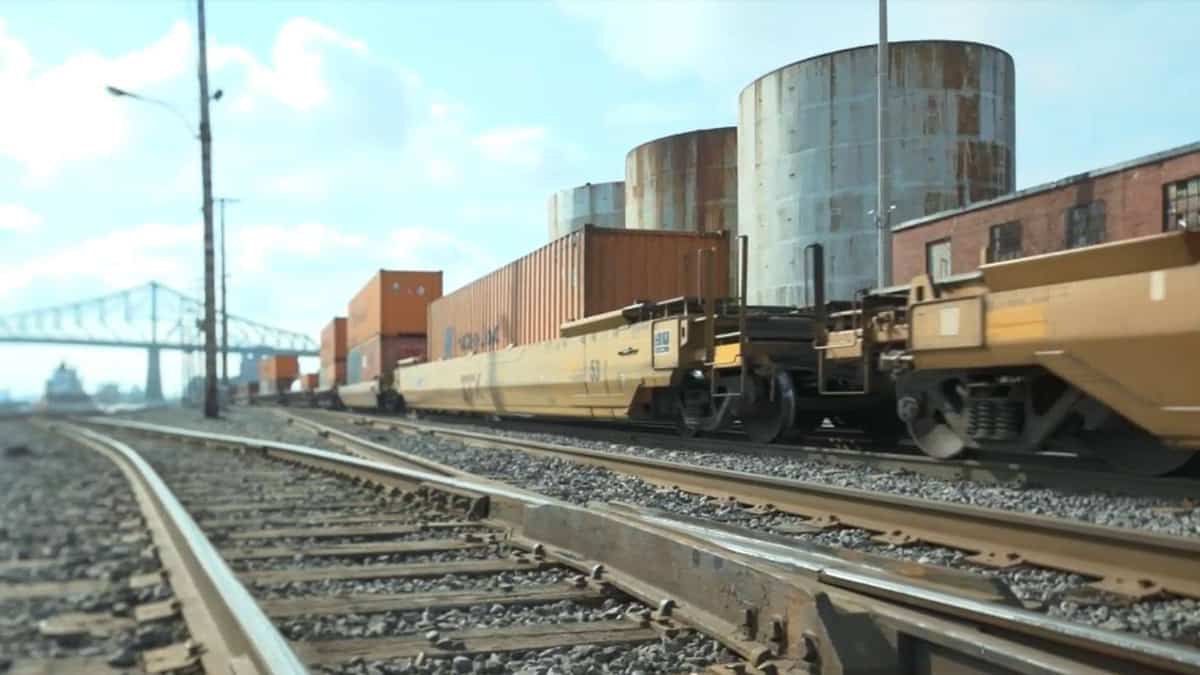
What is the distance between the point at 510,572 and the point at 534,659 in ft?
4.48

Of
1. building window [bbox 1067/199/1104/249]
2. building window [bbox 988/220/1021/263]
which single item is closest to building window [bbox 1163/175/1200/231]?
building window [bbox 1067/199/1104/249]

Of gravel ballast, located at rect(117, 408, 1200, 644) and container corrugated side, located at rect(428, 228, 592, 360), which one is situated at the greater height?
container corrugated side, located at rect(428, 228, 592, 360)

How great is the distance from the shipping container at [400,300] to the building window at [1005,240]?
16.7m

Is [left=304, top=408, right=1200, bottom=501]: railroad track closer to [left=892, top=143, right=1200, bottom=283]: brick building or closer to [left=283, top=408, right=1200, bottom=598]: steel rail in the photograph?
[left=283, top=408, right=1200, bottom=598]: steel rail

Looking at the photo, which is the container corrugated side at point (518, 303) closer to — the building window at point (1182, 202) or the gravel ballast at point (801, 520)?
the gravel ballast at point (801, 520)

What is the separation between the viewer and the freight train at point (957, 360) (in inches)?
255

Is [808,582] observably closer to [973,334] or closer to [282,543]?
[282,543]

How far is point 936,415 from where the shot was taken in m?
9.10

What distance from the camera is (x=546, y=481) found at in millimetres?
8359

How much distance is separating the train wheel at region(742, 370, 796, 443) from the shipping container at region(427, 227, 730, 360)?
2.73 m

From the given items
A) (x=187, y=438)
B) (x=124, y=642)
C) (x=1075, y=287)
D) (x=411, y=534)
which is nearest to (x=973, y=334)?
(x=1075, y=287)

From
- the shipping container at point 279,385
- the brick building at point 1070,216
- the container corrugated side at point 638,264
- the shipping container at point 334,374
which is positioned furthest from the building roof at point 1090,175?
the shipping container at point 279,385

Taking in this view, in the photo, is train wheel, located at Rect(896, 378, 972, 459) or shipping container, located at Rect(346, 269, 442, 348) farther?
shipping container, located at Rect(346, 269, 442, 348)

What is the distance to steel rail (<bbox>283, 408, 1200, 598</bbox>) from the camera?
170 inches
